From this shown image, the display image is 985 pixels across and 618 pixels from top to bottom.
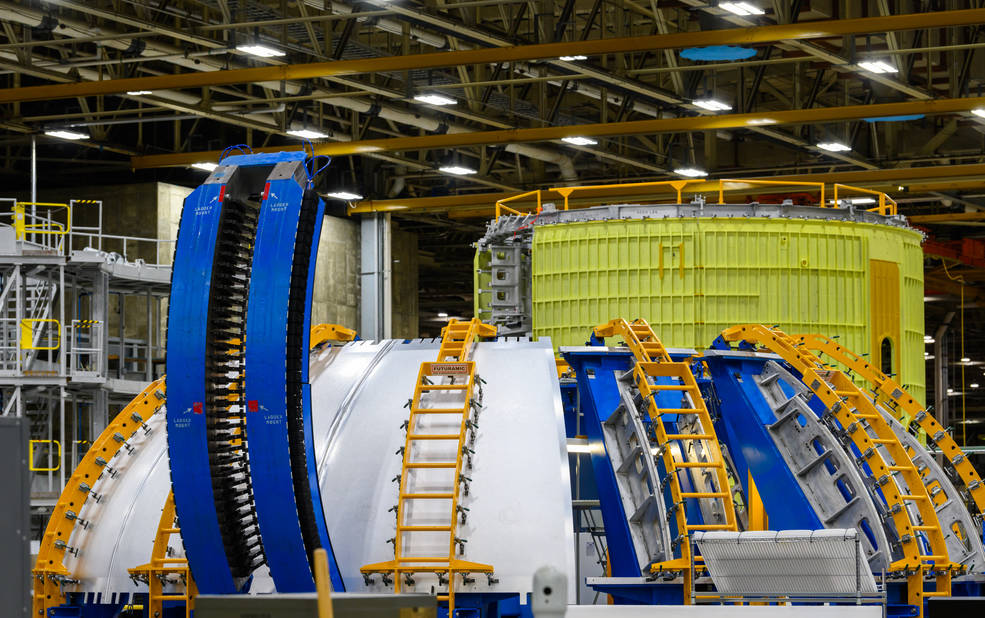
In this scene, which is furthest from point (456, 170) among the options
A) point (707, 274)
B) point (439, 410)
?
point (439, 410)

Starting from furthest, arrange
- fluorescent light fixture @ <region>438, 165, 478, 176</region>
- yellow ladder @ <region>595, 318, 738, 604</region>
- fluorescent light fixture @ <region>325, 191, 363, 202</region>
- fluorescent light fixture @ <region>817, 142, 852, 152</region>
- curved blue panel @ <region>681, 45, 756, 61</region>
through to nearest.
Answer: fluorescent light fixture @ <region>325, 191, 363, 202</region> → fluorescent light fixture @ <region>438, 165, 478, 176</region> → fluorescent light fixture @ <region>817, 142, 852, 152</region> → curved blue panel @ <region>681, 45, 756, 61</region> → yellow ladder @ <region>595, 318, 738, 604</region>

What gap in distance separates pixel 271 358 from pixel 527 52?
55.0ft

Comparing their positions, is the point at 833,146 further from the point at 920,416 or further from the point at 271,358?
the point at 271,358

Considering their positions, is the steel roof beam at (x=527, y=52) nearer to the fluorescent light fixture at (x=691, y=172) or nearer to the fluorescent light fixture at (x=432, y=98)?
the fluorescent light fixture at (x=432, y=98)

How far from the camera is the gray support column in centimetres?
4597

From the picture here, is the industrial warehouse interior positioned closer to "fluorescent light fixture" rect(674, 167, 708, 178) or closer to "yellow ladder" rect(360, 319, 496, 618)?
"yellow ladder" rect(360, 319, 496, 618)

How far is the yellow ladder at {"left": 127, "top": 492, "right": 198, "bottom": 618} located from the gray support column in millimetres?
30027

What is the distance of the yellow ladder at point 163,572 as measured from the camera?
1546 centimetres

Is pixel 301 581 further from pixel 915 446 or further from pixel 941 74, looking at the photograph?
pixel 941 74

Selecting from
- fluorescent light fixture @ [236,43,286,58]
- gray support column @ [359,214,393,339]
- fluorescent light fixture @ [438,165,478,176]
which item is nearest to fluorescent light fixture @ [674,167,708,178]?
fluorescent light fixture @ [438,165,478,176]

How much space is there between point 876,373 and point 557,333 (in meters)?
6.33

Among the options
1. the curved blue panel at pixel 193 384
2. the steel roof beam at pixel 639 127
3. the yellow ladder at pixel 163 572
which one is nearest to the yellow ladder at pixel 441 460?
the curved blue panel at pixel 193 384

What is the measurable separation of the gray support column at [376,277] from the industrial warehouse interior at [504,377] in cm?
739

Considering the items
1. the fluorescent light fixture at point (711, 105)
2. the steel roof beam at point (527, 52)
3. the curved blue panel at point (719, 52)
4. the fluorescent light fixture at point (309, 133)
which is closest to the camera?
the steel roof beam at point (527, 52)
